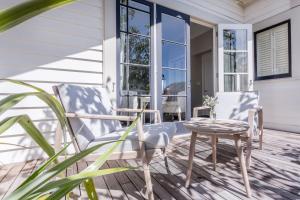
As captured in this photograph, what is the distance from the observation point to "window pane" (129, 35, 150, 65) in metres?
3.20

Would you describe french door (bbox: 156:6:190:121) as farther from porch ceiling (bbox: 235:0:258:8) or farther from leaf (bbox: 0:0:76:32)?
leaf (bbox: 0:0:76:32)

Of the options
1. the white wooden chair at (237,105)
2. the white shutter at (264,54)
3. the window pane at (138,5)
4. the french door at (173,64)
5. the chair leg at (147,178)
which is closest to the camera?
the chair leg at (147,178)

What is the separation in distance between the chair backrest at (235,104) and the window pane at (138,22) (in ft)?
5.43

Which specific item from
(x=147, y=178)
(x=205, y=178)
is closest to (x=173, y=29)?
(x=205, y=178)

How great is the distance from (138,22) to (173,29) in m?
0.79

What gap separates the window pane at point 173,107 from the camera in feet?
11.9

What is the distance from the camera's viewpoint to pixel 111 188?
66.9 inches

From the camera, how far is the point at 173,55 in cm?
376

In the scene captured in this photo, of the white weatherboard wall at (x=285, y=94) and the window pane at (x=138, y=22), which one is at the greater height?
the window pane at (x=138, y=22)

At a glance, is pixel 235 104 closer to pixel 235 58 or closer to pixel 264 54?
pixel 235 58

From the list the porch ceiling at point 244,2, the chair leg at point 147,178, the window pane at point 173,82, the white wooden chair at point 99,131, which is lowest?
the chair leg at point 147,178

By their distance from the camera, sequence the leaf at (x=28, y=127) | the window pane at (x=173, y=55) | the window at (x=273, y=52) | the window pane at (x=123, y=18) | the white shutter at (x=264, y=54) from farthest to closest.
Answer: the white shutter at (x=264, y=54) → the window at (x=273, y=52) → the window pane at (x=173, y=55) → the window pane at (x=123, y=18) → the leaf at (x=28, y=127)

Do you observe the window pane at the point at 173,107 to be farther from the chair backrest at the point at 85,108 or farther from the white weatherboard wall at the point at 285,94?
the white weatherboard wall at the point at 285,94

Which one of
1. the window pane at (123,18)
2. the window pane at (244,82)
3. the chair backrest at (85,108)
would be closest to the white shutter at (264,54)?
the window pane at (244,82)
